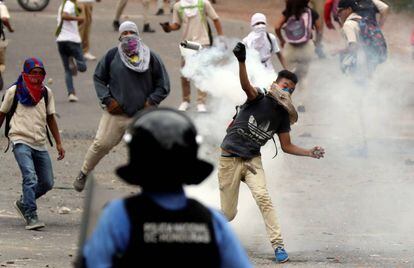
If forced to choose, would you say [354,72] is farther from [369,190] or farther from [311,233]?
[311,233]

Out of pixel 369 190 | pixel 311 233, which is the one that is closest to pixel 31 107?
pixel 311 233

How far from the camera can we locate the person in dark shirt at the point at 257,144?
8383mm

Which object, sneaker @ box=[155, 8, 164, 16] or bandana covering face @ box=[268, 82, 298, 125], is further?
sneaker @ box=[155, 8, 164, 16]

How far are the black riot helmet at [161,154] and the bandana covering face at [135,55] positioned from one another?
6.38 m

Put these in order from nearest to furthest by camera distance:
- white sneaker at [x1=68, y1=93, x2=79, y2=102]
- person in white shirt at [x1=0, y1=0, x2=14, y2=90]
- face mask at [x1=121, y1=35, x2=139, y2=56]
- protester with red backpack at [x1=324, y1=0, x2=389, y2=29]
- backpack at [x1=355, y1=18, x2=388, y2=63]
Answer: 1. face mask at [x1=121, y1=35, x2=139, y2=56]
2. backpack at [x1=355, y1=18, x2=388, y2=63]
3. protester with red backpack at [x1=324, y1=0, x2=389, y2=29]
4. person in white shirt at [x1=0, y1=0, x2=14, y2=90]
5. white sneaker at [x1=68, y1=93, x2=79, y2=102]

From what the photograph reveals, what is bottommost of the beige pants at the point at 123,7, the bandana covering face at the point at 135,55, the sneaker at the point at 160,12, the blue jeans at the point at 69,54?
the sneaker at the point at 160,12

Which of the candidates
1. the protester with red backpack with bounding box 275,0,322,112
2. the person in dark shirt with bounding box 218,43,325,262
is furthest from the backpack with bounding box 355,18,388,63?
the person in dark shirt with bounding box 218,43,325,262

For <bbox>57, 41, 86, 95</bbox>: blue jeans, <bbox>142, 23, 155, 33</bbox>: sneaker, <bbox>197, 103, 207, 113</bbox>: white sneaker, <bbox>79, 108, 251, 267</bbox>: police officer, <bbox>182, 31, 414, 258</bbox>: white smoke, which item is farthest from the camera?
<bbox>142, 23, 155, 33</bbox>: sneaker

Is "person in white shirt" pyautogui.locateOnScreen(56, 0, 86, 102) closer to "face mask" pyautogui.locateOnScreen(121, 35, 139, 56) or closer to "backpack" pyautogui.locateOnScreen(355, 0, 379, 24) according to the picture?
"backpack" pyautogui.locateOnScreen(355, 0, 379, 24)

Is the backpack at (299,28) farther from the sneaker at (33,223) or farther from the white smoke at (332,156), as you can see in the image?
the sneaker at (33,223)

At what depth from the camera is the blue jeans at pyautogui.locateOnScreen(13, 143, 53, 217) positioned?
919 cm

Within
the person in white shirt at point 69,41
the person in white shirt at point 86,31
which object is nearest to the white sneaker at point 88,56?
the person in white shirt at point 86,31

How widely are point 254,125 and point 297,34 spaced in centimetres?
671

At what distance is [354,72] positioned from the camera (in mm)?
13281
